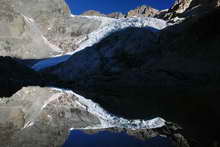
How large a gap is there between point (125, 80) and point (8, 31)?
2402 centimetres

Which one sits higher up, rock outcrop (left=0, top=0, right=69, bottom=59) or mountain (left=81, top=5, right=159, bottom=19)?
mountain (left=81, top=5, right=159, bottom=19)

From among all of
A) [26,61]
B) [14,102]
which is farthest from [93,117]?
[26,61]

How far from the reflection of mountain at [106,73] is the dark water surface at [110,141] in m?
0.52

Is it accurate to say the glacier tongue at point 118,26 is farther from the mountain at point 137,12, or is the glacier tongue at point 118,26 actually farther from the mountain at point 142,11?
the mountain at point 142,11

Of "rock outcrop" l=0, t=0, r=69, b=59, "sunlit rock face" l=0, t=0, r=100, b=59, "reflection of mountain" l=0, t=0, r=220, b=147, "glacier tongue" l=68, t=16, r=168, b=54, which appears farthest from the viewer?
"sunlit rock face" l=0, t=0, r=100, b=59

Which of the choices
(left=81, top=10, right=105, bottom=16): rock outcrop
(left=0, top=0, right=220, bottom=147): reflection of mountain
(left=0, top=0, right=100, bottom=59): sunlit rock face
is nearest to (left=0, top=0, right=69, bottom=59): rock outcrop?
(left=0, top=0, right=100, bottom=59): sunlit rock face

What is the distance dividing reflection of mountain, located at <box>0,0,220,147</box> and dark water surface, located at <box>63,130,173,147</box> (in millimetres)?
521

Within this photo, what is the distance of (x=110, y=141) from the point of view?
32.8ft

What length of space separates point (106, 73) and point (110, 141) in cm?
3687

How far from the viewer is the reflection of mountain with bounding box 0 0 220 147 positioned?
43.0 ft

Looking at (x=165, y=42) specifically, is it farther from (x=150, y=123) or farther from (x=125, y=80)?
(x=150, y=123)

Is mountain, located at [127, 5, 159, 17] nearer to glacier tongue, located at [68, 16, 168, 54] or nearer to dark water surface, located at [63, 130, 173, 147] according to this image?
glacier tongue, located at [68, 16, 168, 54]

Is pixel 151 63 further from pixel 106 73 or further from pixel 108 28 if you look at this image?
pixel 108 28

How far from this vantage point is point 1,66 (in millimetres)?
35125
